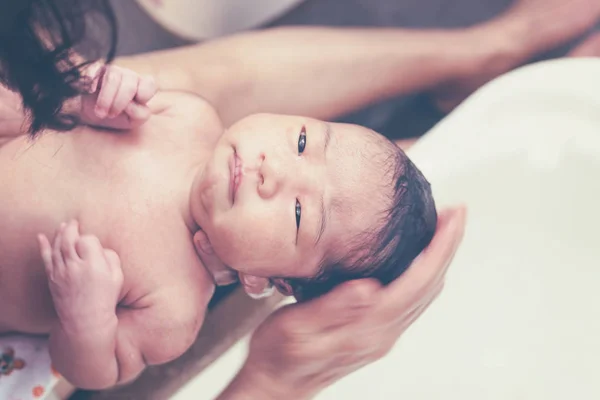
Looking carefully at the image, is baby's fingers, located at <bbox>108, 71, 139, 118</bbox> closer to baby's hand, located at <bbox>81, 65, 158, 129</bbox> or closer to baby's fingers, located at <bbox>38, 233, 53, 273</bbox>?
baby's hand, located at <bbox>81, 65, 158, 129</bbox>

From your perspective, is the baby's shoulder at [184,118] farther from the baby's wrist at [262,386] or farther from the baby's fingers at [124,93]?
the baby's wrist at [262,386]

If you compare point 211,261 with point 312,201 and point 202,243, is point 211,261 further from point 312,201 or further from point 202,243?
point 312,201

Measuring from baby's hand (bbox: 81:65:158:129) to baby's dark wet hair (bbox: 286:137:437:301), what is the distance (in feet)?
1.00

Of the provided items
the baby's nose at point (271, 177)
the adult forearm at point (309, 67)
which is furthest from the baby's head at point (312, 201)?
the adult forearm at point (309, 67)

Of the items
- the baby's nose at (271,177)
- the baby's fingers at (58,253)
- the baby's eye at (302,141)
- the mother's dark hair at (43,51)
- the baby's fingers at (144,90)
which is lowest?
the baby's fingers at (58,253)

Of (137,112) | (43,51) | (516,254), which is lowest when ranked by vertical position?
(516,254)

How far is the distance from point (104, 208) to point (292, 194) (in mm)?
251

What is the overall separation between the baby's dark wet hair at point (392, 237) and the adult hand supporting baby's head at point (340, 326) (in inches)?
0.6

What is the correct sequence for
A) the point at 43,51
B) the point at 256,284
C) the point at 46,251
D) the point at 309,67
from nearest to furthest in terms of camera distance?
1. the point at 43,51
2. the point at 46,251
3. the point at 256,284
4. the point at 309,67

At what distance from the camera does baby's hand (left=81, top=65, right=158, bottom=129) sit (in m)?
0.72

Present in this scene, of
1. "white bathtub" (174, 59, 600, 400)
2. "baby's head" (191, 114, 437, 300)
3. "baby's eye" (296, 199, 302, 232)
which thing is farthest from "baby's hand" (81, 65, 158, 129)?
"white bathtub" (174, 59, 600, 400)

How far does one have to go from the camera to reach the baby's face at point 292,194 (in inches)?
28.1

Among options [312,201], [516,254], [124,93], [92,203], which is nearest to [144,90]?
[124,93]

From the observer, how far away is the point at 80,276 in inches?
27.7
